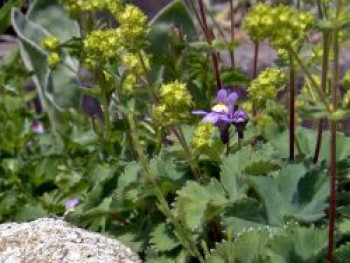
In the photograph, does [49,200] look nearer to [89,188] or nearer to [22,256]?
[89,188]

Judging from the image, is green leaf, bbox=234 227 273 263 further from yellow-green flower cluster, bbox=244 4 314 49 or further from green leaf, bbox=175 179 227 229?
yellow-green flower cluster, bbox=244 4 314 49

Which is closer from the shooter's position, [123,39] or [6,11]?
[123,39]

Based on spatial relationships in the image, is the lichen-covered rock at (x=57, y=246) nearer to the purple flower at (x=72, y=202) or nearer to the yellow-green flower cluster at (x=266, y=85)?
the yellow-green flower cluster at (x=266, y=85)

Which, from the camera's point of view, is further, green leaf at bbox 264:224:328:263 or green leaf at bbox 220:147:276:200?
green leaf at bbox 220:147:276:200

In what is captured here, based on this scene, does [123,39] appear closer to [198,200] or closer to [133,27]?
[133,27]

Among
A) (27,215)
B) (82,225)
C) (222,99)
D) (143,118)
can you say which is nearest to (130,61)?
(222,99)

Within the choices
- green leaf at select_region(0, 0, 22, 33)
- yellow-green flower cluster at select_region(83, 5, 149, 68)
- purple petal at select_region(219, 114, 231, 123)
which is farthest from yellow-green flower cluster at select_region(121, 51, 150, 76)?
green leaf at select_region(0, 0, 22, 33)

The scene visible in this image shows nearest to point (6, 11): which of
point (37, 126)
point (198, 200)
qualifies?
point (37, 126)
